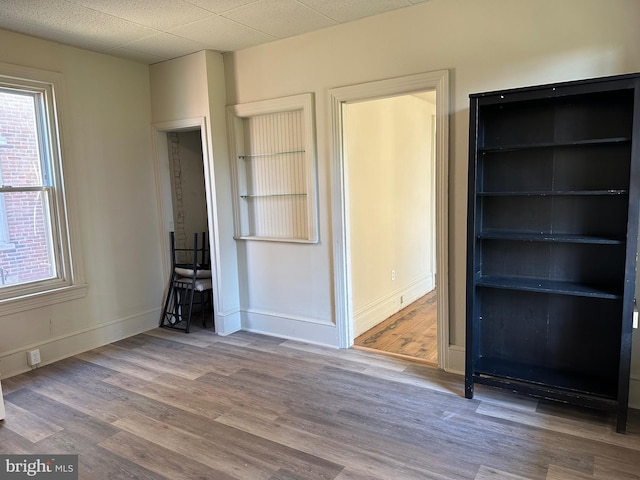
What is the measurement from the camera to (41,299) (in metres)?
3.62

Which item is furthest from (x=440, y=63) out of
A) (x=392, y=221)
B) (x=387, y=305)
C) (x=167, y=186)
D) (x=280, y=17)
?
(x=167, y=186)

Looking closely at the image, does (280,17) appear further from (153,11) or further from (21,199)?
(21,199)

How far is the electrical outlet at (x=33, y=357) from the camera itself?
139 inches

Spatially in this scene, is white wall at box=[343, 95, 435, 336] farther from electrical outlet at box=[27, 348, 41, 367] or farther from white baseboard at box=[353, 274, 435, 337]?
electrical outlet at box=[27, 348, 41, 367]

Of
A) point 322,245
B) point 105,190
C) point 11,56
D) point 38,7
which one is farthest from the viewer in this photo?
point 105,190

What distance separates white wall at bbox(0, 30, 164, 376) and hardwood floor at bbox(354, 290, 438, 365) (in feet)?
7.45

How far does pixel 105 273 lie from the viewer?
13.5 ft

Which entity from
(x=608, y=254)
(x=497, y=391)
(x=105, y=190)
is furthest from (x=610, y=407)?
(x=105, y=190)

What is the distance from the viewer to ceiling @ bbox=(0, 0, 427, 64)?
2.93m

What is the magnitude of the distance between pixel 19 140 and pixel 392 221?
3.54m

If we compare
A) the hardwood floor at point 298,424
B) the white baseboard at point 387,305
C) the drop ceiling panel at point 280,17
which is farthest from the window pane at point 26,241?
the white baseboard at point 387,305

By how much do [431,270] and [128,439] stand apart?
4.46m

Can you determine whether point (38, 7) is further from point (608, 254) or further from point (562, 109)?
point (608, 254)

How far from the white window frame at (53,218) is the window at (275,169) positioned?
1.43 meters
